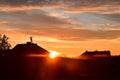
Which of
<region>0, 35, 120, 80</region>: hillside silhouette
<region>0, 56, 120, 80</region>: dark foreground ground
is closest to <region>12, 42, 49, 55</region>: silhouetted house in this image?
<region>0, 35, 120, 80</region>: hillside silhouette

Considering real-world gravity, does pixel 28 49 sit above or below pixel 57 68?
above

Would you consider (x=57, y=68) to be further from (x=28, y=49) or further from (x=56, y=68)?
(x=28, y=49)

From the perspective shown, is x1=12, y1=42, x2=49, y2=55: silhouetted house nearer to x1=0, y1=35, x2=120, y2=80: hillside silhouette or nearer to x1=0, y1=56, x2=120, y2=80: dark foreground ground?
x1=0, y1=35, x2=120, y2=80: hillside silhouette

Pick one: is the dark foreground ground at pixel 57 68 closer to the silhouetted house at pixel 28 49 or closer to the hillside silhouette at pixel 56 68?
the hillside silhouette at pixel 56 68

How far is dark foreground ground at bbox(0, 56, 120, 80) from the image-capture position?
107ft

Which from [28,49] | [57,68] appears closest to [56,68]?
[57,68]

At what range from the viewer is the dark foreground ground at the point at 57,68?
1280 inches

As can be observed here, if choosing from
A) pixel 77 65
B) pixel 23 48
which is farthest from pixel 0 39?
pixel 77 65

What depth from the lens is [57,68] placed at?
122 feet

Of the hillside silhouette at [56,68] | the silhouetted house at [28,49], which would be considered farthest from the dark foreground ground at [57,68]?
the silhouetted house at [28,49]

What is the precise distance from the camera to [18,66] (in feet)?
108

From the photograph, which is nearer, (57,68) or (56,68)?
(56,68)

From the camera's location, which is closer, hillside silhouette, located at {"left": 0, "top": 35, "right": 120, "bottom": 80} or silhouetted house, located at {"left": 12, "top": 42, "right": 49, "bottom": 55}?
hillside silhouette, located at {"left": 0, "top": 35, "right": 120, "bottom": 80}

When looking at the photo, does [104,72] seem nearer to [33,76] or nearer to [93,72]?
[93,72]
